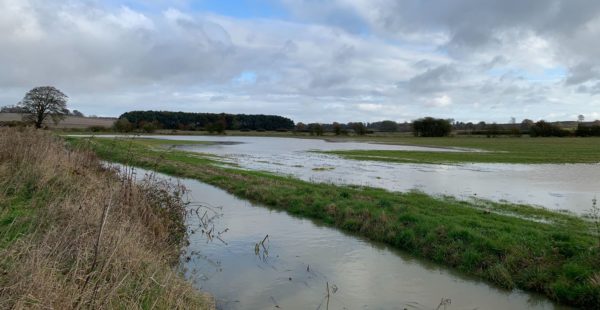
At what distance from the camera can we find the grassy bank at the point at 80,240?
16.0ft

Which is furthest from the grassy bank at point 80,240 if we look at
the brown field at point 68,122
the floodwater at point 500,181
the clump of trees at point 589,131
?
the clump of trees at point 589,131

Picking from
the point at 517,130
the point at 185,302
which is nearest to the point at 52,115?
the point at 185,302

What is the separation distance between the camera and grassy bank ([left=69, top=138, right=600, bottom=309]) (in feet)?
32.8

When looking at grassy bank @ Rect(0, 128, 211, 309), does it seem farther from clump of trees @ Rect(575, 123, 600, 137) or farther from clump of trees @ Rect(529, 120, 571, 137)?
clump of trees @ Rect(529, 120, 571, 137)

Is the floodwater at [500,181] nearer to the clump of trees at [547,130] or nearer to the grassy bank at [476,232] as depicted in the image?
the grassy bank at [476,232]

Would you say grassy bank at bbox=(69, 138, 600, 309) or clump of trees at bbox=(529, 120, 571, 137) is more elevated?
clump of trees at bbox=(529, 120, 571, 137)

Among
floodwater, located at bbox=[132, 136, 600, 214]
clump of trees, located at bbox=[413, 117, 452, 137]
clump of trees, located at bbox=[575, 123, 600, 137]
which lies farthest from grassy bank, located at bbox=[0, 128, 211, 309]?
clump of trees, located at bbox=[413, 117, 452, 137]

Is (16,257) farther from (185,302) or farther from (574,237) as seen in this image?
(574,237)

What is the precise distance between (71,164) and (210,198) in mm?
7389

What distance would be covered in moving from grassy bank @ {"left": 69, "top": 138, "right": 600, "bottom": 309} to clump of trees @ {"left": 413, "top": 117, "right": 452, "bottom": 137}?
11968cm

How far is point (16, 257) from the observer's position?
5418 millimetres

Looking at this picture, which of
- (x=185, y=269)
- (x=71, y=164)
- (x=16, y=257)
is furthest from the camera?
(x=71, y=164)

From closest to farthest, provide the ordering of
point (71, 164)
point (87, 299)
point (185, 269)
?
1. point (87, 299)
2. point (185, 269)
3. point (71, 164)

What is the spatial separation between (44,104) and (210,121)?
9455cm
